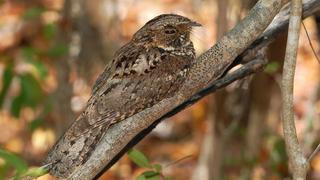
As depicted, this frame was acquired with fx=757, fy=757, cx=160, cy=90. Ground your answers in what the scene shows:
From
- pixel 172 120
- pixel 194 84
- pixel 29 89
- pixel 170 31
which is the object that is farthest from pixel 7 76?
pixel 172 120

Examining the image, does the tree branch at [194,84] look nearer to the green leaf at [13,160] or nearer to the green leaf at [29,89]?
the green leaf at [13,160]

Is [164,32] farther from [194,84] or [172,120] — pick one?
[172,120]

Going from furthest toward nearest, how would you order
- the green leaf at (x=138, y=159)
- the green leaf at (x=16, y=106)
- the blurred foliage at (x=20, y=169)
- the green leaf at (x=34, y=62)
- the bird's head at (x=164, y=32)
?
the green leaf at (x=16, y=106) < the green leaf at (x=34, y=62) < the bird's head at (x=164, y=32) < the green leaf at (x=138, y=159) < the blurred foliage at (x=20, y=169)

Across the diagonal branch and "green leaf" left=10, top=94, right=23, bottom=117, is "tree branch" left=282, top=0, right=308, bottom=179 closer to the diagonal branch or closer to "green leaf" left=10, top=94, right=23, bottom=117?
the diagonal branch

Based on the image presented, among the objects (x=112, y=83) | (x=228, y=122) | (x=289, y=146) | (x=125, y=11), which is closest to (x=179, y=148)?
(x=228, y=122)

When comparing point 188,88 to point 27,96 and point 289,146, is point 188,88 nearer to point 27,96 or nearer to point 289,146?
point 289,146

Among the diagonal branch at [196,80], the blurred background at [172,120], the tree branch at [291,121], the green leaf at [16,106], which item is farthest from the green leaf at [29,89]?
the tree branch at [291,121]

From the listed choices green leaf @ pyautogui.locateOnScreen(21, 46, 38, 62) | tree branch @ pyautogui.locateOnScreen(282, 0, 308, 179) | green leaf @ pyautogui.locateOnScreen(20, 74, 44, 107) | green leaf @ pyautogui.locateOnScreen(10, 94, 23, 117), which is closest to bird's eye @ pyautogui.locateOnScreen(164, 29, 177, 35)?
tree branch @ pyautogui.locateOnScreen(282, 0, 308, 179)
